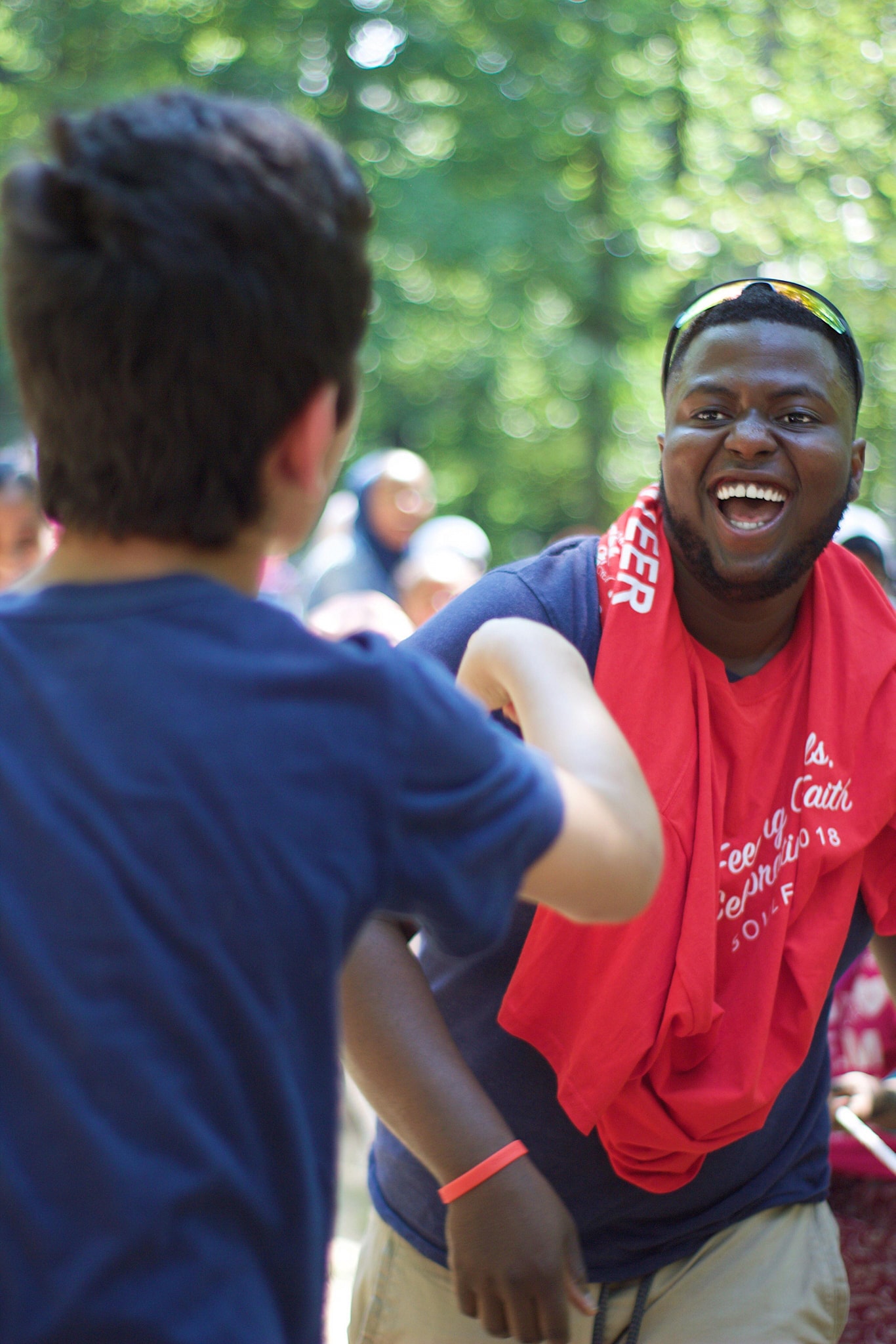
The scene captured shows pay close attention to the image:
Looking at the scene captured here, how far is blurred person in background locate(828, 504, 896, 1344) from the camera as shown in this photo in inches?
97.9

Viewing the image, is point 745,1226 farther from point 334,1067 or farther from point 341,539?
point 341,539

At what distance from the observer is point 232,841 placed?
1036 mm

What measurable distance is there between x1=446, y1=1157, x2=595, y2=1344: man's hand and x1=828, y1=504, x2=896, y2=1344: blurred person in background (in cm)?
112

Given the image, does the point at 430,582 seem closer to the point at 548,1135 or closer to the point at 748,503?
the point at 748,503

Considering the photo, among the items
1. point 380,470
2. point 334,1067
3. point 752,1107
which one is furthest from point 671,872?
point 380,470

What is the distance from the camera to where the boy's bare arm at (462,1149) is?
157cm

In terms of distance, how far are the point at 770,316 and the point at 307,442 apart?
1.28 m

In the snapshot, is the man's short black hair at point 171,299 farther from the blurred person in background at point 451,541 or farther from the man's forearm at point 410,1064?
the blurred person in background at point 451,541

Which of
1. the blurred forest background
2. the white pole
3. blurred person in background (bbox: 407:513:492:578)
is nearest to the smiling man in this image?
the white pole

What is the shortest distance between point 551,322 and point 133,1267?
18.0 meters

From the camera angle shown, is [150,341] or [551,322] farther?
[551,322]

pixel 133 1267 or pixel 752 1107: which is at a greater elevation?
pixel 133 1267

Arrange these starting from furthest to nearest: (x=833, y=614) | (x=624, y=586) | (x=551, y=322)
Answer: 1. (x=551, y=322)
2. (x=833, y=614)
3. (x=624, y=586)

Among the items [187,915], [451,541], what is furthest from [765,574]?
[451,541]
